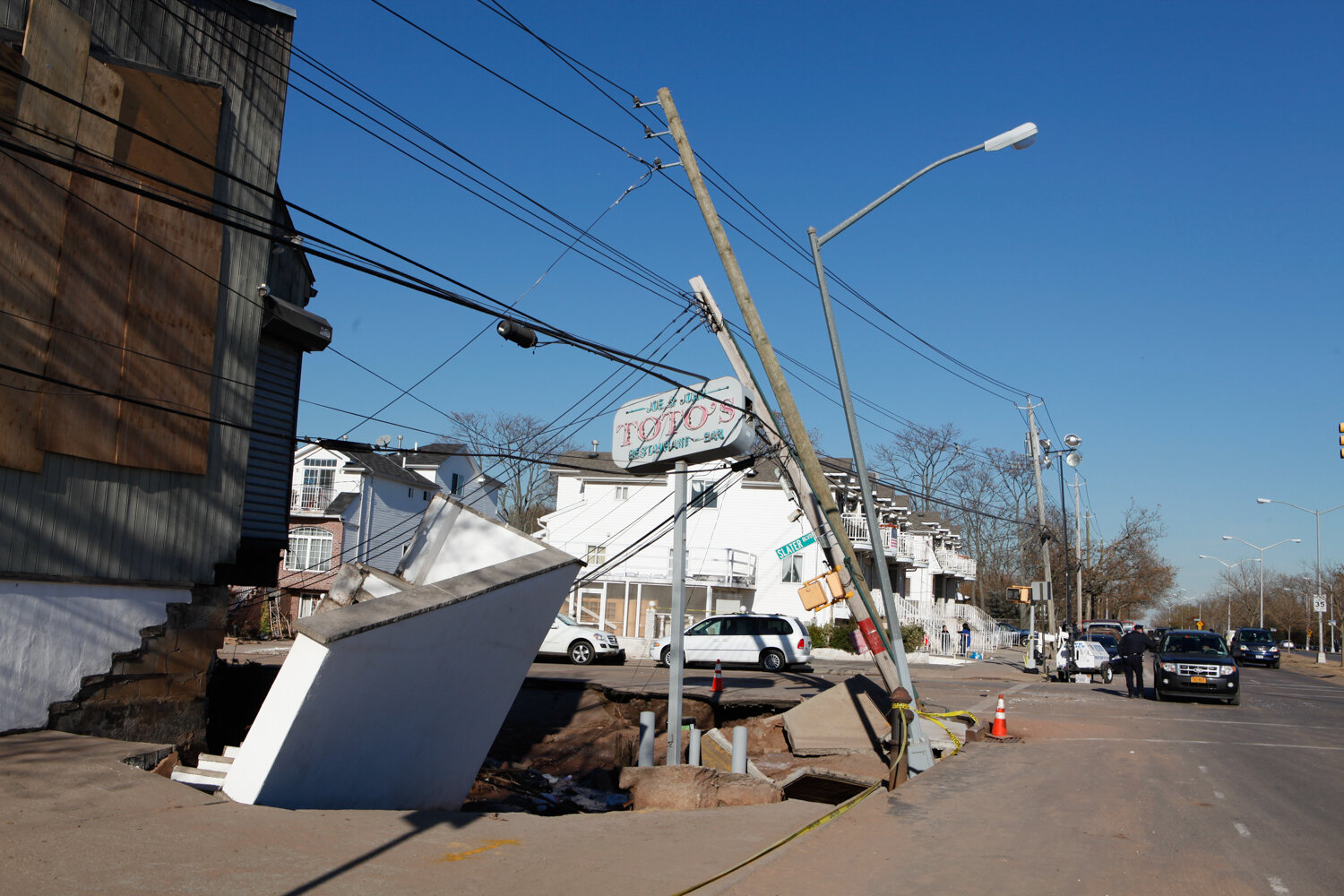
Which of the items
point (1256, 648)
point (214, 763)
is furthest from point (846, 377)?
point (1256, 648)

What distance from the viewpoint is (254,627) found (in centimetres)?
3416

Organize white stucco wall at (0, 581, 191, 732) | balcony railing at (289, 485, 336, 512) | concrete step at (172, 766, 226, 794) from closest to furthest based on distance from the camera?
concrete step at (172, 766, 226, 794) → white stucco wall at (0, 581, 191, 732) → balcony railing at (289, 485, 336, 512)

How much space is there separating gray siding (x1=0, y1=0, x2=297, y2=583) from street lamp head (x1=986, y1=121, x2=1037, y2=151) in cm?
899

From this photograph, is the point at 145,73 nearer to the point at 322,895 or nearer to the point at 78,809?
the point at 78,809

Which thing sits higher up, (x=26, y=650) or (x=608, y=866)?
(x=26, y=650)

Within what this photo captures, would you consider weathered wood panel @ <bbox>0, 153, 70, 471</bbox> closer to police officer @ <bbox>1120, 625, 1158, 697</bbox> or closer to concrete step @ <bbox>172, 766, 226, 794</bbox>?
concrete step @ <bbox>172, 766, 226, 794</bbox>

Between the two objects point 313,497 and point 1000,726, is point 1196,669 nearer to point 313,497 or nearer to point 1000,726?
point 1000,726

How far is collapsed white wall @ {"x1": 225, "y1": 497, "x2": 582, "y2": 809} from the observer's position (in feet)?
24.9

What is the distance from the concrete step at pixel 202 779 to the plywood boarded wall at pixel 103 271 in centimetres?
433

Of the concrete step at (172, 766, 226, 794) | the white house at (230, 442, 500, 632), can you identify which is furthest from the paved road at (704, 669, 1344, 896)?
the white house at (230, 442, 500, 632)

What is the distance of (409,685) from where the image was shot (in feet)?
28.8

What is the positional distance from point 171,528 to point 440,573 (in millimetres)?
3319

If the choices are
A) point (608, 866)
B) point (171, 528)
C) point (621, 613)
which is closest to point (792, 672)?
point (621, 613)

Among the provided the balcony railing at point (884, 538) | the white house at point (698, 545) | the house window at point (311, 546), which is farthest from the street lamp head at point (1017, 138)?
the house window at point (311, 546)
